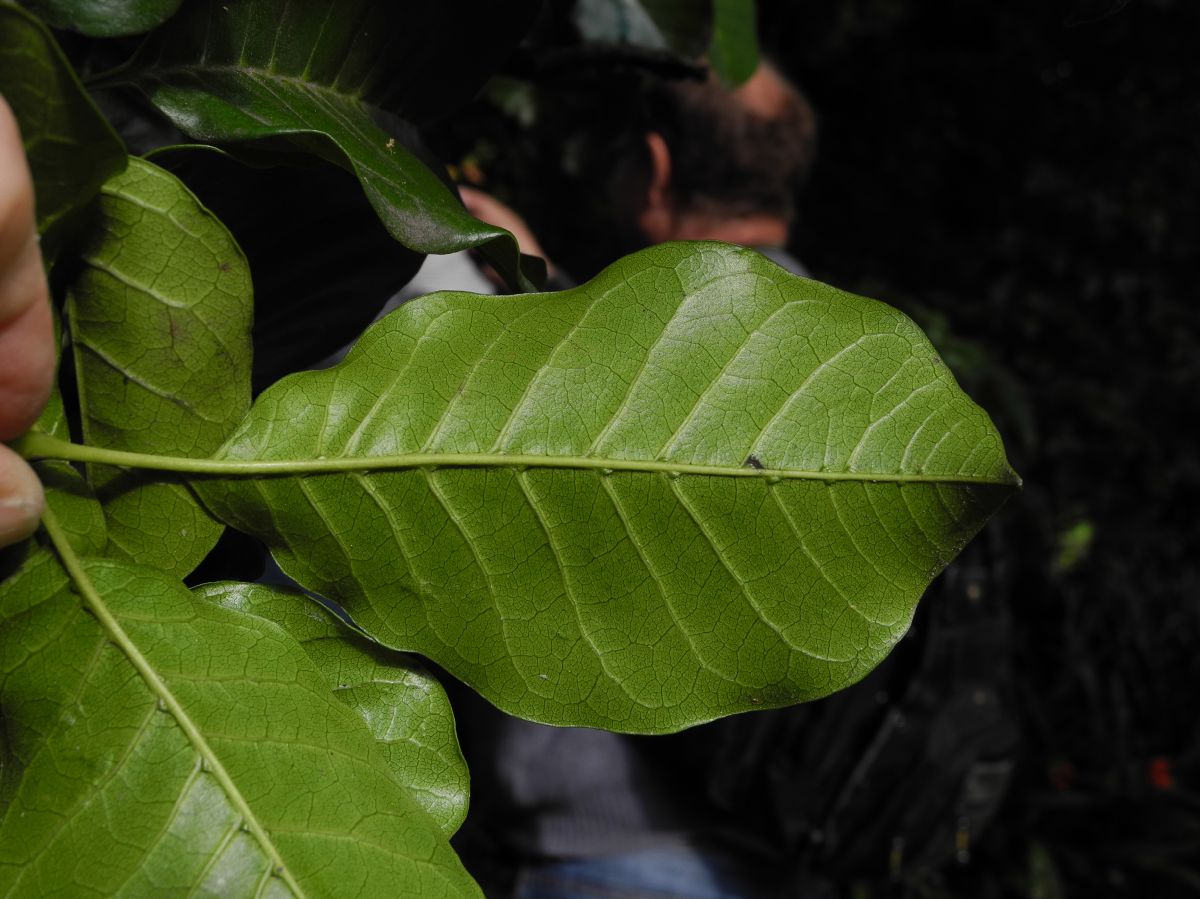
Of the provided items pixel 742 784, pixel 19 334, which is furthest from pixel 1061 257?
pixel 19 334

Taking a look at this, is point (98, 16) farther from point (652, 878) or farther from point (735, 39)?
point (652, 878)

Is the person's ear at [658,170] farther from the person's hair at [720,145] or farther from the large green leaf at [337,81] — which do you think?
the large green leaf at [337,81]

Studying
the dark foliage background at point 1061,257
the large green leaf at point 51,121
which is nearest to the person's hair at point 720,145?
the dark foliage background at point 1061,257

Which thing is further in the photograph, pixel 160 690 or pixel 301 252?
pixel 301 252

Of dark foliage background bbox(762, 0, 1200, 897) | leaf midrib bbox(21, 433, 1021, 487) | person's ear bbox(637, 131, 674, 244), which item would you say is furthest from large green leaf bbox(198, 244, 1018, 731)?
dark foliage background bbox(762, 0, 1200, 897)

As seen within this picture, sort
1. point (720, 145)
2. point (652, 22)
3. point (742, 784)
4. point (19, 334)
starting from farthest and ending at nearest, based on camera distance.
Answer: point (720, 145) → point (742, 784) → point (652, 22) → point (19, 334)

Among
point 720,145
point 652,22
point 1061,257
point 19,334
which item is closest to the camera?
point 19,334

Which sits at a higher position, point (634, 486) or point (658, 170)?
point (634, 486)

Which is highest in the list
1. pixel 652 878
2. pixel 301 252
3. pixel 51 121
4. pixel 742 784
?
pixel 51 121

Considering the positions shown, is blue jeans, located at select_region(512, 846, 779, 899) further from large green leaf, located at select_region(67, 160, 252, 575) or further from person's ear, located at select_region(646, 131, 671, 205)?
large green leaf, located at select_region(67, 160, 252, 575)
